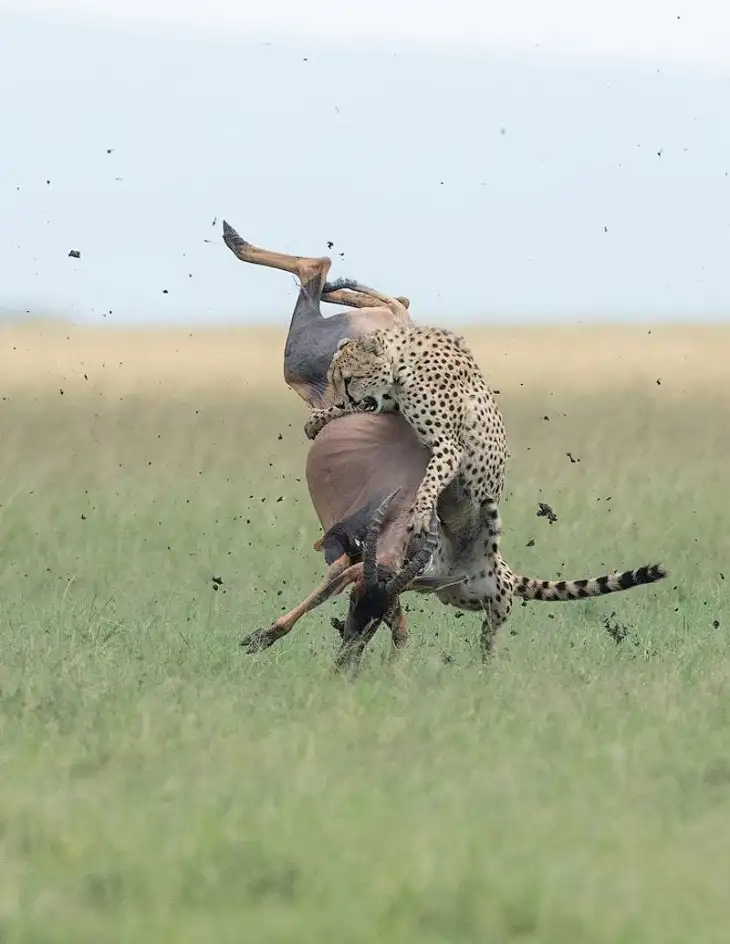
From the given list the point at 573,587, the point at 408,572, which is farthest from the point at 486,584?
the point at 408,572

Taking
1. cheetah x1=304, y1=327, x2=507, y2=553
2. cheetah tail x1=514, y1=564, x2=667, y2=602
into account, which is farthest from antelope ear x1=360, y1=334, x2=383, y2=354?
cheetah tail x1=514, y1=564, x2=667, y2=602

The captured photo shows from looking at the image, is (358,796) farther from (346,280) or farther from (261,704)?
(346,280)

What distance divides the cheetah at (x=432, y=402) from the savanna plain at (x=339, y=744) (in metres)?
0.62

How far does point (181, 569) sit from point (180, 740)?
18.8 feet

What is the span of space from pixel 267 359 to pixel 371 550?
2382 centimetres

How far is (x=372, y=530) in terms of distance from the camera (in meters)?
6.87

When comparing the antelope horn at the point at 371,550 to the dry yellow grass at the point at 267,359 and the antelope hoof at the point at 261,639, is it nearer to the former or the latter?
the antelope hoof at the point at 261,639

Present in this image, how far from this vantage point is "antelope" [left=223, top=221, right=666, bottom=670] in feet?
22.9

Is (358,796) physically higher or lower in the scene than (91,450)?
higher

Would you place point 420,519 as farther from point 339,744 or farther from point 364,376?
point 339,744

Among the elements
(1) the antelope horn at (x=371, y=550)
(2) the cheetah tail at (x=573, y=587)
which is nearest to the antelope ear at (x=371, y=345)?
(1) the antelope horn at (x=371, y=550)

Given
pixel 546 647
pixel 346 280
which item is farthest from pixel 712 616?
pixel 346 280

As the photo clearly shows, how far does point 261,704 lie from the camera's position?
6105mm

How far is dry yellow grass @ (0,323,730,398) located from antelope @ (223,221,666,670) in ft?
42.6
